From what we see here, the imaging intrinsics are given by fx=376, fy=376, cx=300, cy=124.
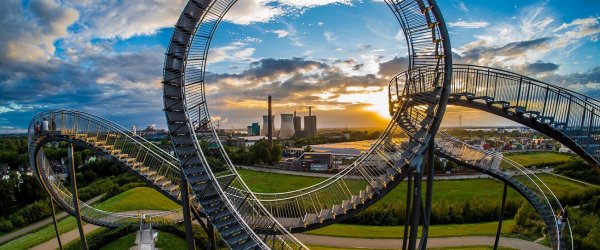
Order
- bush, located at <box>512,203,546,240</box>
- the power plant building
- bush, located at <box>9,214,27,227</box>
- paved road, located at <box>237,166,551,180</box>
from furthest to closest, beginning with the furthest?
the power plant building < paved road, located at <box>237,166,551,180</box> < bush, located at <box>9,214,27,227</box> < bush, located at <box>512,203,546,240</box>

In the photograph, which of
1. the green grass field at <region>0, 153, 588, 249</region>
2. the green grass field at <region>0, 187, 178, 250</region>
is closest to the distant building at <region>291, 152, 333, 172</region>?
the green grass field at <region>0, 153, 588, 249</region>

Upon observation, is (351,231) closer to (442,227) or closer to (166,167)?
(442,227)

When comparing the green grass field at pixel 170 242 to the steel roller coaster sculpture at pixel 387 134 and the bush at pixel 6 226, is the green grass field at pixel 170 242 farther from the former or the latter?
the bush at pixel 6 226

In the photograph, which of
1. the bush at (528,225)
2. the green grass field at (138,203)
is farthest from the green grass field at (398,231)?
the green grass field at (138,203)

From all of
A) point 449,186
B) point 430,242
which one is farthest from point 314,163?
point 430,242

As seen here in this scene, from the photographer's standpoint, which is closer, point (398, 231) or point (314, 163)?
point (398, 231)

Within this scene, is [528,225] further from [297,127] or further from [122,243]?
[297,127]

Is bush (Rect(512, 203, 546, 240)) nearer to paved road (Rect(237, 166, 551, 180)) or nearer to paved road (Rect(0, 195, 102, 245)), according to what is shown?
paved road (Rect(237, 166, 551, 180))
